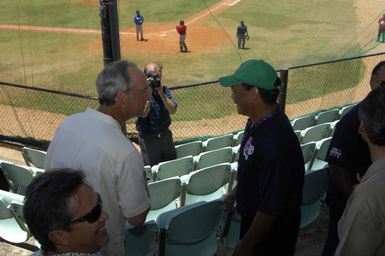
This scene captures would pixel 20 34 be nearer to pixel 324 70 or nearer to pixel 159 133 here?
pixel 324 70

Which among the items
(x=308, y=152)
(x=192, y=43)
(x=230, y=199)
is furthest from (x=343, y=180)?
(x=192, y=43)

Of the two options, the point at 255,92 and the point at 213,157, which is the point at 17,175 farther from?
the point at 255,92

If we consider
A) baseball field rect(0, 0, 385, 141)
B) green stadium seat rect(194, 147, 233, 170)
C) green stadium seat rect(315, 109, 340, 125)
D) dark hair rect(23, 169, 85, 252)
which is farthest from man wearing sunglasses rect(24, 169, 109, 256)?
baseball field rect(0, 0, 385, 141)

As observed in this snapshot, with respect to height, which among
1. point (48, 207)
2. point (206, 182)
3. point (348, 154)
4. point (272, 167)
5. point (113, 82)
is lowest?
point (206, 182)

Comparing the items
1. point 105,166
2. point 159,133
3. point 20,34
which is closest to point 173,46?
point 20,34

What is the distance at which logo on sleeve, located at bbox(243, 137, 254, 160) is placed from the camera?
9.22ft

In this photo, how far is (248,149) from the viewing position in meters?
2.84

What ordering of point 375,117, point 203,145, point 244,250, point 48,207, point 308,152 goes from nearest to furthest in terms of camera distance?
Answer: point 48,207 < point 375,117 < point 244,250 < point 308,152 < point 203,145

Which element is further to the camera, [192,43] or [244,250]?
[192,43]

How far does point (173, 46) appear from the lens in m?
20.3

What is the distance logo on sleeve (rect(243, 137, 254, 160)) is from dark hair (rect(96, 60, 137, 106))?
0.80m

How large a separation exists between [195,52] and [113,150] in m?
16.9

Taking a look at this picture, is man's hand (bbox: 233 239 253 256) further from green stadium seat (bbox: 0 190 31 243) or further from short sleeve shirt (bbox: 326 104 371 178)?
green stadium seat (bbox: 0 190 31 243)

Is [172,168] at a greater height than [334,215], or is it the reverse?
[334,215]
